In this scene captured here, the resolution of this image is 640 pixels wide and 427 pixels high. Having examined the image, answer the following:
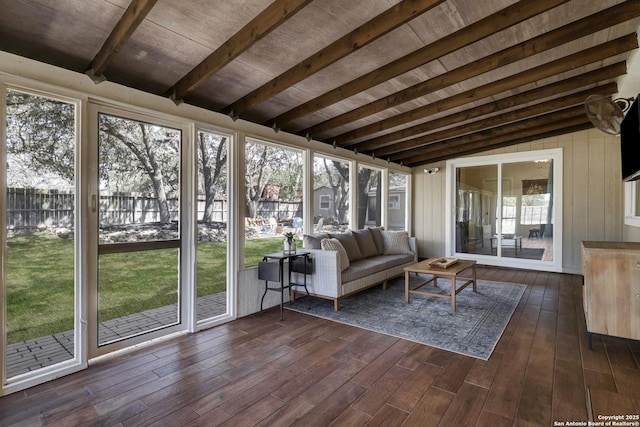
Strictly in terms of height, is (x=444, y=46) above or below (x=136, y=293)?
above

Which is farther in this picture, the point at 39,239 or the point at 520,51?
the point at 520,51

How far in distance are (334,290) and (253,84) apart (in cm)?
246

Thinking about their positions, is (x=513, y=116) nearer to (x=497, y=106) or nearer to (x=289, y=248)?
(x=497, y=106)

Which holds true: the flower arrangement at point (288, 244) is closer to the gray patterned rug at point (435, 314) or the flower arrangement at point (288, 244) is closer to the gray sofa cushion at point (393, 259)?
the gray patterned rug at point (435, 314)

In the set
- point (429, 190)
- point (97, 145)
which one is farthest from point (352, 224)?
point (97, 145)

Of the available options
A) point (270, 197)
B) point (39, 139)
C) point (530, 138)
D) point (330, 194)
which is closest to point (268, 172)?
point (270, 197)

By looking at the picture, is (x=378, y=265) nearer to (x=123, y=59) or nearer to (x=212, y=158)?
(x=212, y=158)

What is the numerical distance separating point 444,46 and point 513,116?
2771mm

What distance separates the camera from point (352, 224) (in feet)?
18.5

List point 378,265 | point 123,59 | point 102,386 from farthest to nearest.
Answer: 1. point 378,265
2. point 123,59
3. point 102,386

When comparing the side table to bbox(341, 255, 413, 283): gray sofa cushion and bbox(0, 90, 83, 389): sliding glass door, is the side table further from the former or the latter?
bbox(0, 90, 83, 389): sliding glass door

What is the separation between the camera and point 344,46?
8.29 feet

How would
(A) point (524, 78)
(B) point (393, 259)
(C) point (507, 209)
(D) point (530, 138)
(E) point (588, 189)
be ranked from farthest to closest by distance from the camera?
(C) point (507, 209) < (D) point (530, 138) < (E) point (588, 189) < (B) point (393, 259) < (A) point (524, 78)

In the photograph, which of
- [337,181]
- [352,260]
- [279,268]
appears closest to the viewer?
[279,268]
